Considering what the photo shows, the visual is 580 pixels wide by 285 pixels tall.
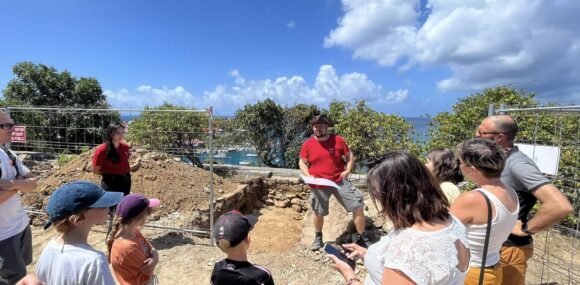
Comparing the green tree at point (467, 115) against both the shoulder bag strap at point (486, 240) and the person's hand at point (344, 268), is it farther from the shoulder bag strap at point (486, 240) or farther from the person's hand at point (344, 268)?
the person's hand at point (344, 268)

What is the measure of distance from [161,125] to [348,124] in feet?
17.3

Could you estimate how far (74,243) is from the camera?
5.52 feet

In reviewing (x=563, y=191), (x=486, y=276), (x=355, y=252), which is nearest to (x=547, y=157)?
(x=486, y=276)

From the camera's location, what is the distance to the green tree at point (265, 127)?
424 inches

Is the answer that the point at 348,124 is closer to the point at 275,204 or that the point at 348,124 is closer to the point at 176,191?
the point at 275,204

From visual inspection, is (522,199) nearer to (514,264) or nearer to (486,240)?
(514,264)

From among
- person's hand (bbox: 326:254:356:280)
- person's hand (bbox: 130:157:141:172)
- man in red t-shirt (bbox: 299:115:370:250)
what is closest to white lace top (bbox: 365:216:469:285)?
person's hand (bbox: 326:254:356:280)

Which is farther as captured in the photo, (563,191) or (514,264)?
(563,191)

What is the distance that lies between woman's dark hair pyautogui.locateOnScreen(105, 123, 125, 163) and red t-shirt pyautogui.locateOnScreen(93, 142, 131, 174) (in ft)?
0.12

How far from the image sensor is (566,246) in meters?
4.74

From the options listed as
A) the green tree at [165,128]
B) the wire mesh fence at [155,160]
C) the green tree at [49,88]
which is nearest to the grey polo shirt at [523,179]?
the wire mesh fence at [155,160]

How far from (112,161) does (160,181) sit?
115 inches

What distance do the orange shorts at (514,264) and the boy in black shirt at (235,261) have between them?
164 cm

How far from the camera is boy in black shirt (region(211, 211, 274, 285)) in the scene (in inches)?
72.8
